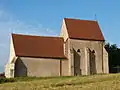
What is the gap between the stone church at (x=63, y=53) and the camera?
6962 centimetres

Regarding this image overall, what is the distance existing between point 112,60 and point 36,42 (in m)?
21.7

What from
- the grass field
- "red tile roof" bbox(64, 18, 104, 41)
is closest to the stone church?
"red tile roof" bbox(64, 18, 104, 41)

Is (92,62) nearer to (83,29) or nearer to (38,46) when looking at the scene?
(83,29)

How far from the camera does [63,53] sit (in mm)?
74312

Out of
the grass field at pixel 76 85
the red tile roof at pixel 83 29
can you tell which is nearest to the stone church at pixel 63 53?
the red tile roof at pixel 83 29

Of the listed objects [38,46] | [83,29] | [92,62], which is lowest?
[92,62]

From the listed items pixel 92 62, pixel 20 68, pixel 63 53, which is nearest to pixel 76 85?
pixel 20 68

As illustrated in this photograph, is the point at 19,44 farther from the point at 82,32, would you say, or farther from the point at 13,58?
the point at 82,32

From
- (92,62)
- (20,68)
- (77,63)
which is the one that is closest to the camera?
(20,68)

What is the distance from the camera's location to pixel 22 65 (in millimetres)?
69250

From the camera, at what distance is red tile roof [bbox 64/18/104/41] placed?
7500 centimetres

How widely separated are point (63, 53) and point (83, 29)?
7422 millimetres

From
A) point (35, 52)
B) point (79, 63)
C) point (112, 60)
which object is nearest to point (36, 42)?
point (35, 52)

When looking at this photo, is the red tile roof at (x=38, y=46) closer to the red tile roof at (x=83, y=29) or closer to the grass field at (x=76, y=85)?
the red tile roof at (x=83, y=29)
